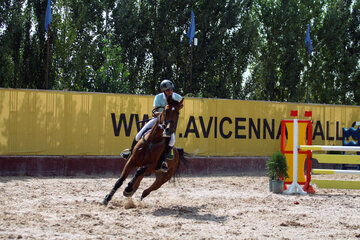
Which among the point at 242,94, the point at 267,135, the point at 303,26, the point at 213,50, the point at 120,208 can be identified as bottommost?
the point at 120,208

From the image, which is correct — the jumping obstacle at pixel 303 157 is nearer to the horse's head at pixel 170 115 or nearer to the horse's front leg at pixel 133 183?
the horse's head at pixel 170 115

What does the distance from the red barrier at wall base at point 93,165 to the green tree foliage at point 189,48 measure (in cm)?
1131

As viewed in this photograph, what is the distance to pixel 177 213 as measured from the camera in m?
7.97

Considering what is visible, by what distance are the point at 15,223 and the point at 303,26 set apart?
102ft

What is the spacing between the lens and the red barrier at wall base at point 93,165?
13852 millimetres

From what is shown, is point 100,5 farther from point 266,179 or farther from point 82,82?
point 266,179

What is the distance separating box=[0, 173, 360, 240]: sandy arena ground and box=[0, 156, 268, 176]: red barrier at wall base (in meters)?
1.63

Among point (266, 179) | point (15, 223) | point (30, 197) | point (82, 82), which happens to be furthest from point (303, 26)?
point (15, 223)

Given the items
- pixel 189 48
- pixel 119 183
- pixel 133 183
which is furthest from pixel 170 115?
pixel 189 48

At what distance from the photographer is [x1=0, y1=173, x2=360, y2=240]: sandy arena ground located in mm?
6250

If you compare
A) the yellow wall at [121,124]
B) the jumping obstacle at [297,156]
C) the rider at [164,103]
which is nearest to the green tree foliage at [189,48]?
the yellow wall at [121,124]

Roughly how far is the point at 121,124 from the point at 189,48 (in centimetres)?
1752

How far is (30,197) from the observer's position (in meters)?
9.48

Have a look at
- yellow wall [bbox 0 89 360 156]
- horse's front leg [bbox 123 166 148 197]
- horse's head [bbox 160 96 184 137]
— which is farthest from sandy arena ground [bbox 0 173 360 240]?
yellow wall [bbox 0 89 360 156]
